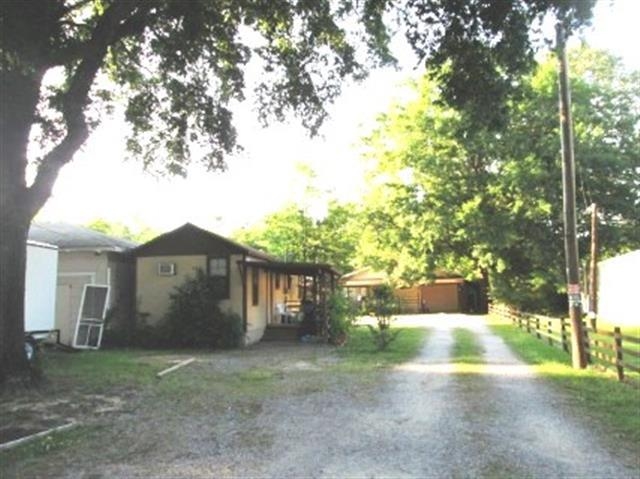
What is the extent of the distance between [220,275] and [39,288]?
20.5ft

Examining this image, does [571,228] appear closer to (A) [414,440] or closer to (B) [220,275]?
(A) [414,440]

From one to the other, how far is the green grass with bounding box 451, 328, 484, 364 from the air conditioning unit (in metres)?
9.82

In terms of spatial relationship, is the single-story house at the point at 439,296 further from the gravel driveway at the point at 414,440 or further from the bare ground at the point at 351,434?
the gravel driveway at the point at 414,440

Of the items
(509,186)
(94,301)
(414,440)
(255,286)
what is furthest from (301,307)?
(414,440)

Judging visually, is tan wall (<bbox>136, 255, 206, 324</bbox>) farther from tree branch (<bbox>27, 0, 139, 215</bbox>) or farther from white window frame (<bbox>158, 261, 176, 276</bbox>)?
tree branch (<bbox>27, 0, 139, 215</bbox>)

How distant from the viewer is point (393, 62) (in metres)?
14.6

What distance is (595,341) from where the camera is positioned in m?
14.3

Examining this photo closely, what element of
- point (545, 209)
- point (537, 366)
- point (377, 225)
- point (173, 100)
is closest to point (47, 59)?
point (173, 100)

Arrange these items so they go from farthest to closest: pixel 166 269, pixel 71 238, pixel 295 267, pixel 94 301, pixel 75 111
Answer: pixel 71 238
pixel 295 267
pixel 166 269
pixel 94 301
pixel 75 111

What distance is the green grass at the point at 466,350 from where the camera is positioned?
1655cm

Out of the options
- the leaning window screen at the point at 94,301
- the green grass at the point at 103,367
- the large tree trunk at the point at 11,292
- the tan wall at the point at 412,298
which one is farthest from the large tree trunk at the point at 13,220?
the tan wall at the point at 412,298

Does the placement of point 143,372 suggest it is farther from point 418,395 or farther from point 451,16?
point 451,16

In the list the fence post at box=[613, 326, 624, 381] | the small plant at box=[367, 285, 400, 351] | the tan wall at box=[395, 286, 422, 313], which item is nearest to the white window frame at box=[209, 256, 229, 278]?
the small plant at box=[367, 285, 400, 351]

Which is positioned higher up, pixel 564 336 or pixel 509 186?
pixel 509 186
